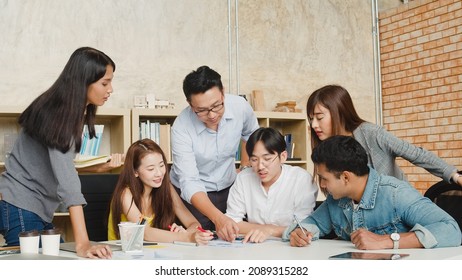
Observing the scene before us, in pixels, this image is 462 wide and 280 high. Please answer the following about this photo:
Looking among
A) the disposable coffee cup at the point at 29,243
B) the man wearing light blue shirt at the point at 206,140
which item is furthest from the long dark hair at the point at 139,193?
the disposable coffee cup at the point at 29,243

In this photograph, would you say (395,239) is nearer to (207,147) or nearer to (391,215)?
(391,215)

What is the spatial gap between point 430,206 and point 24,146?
138cm

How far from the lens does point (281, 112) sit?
5.09 metres

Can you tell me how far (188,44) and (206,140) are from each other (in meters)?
2.40

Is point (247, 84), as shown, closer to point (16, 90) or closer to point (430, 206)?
point (16, 90)

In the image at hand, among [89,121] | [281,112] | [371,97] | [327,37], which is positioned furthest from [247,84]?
[89,121]

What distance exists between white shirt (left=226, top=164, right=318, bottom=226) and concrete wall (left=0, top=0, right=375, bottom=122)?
7.96 feet

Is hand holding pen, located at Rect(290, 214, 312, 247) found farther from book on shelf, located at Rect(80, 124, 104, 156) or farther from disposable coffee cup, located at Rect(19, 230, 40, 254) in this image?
book on shelf, located at Rect(80, 124, 104, 156)

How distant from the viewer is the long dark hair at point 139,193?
8.44 ft

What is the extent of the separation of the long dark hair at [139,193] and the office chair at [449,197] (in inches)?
44.3

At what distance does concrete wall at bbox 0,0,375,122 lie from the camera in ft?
14.7

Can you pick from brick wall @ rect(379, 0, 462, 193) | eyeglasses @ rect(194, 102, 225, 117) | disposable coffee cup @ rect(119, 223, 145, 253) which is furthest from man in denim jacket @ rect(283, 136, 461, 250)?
brick wall @ rect(379, 0, 462, 193)

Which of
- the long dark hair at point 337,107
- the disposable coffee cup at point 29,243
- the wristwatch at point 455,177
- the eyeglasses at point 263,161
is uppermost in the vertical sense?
the long dark hair at point 337,107

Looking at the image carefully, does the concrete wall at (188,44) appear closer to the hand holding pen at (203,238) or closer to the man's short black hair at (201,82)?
the man's short black hair at (201,82)
